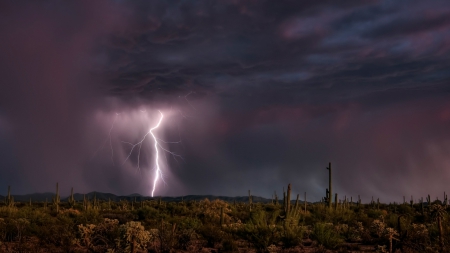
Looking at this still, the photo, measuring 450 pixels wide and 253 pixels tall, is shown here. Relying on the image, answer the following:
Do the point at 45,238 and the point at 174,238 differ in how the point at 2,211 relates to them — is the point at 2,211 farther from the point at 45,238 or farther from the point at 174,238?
the point at 174,238

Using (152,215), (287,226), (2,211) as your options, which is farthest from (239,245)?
(2,211)

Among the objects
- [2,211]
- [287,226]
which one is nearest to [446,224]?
[287,226]

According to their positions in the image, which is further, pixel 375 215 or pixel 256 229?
pixel 375 215

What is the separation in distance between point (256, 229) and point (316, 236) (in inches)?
123

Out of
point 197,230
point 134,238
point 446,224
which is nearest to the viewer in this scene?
point 134,238

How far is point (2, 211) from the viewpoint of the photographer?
113 ft

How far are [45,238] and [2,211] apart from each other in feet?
54.1

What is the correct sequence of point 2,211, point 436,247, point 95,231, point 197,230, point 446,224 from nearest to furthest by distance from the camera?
1. point 436,247
2. point 95,231
3. point 446,224
4. point 197,230
5. point 2,211

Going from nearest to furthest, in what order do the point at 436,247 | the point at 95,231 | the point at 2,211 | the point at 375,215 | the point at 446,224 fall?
the point at 436,247 < the point at 95,231 < the point at 446,224 < the point at 2,211 < the point at 375,215

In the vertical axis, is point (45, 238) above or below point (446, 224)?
below

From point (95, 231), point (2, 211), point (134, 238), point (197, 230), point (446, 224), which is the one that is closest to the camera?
point (134, 238)

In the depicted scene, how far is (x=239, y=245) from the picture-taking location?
20.9m

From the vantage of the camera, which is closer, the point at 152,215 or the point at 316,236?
the point at 316,236

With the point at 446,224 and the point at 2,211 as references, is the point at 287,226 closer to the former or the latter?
the point at 446,224
